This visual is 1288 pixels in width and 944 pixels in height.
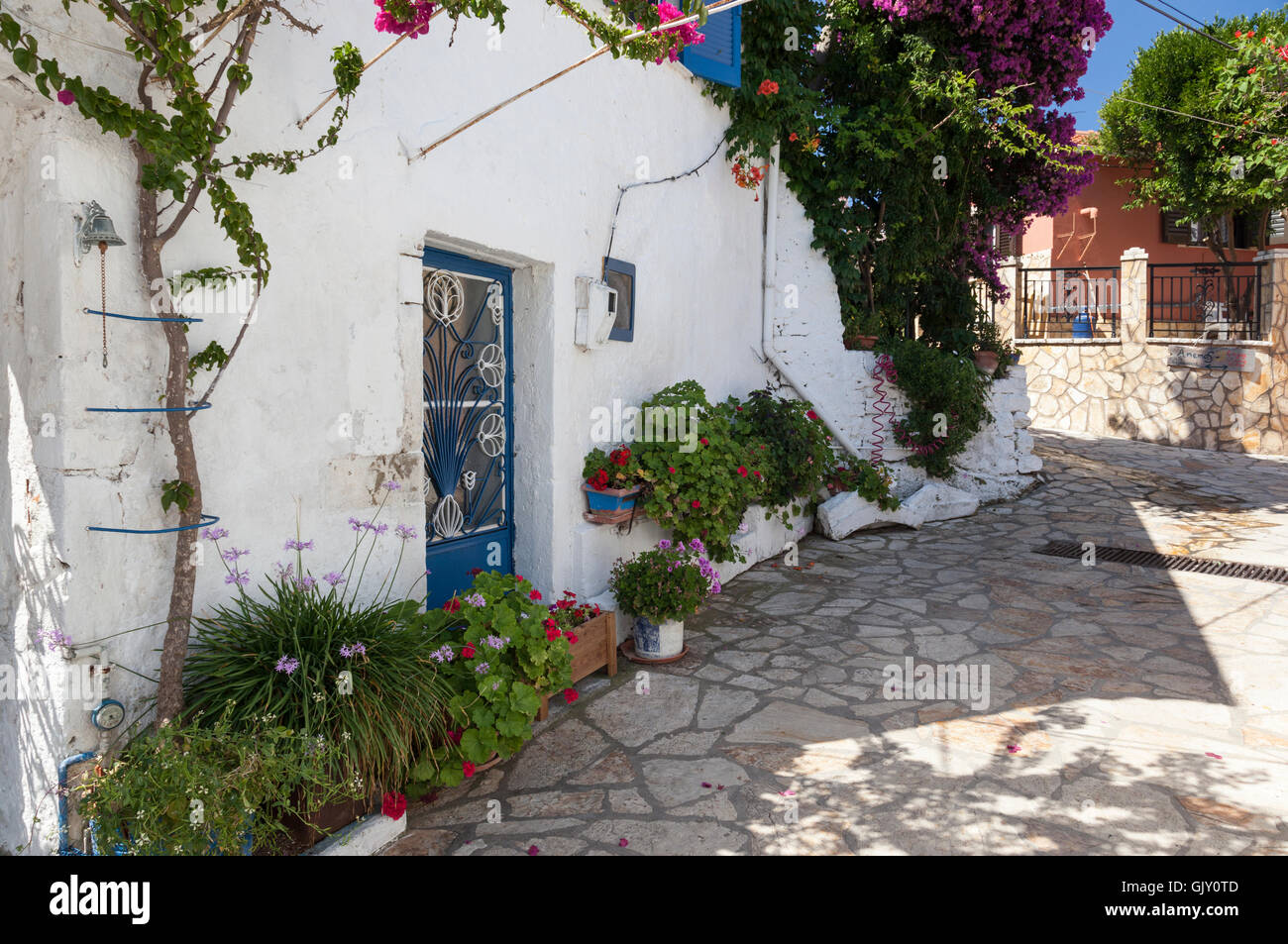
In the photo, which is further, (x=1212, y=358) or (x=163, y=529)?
(x=1212, y=358)

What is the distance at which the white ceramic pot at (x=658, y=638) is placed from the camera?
4.83 m

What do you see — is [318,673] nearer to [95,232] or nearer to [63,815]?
[63,815]

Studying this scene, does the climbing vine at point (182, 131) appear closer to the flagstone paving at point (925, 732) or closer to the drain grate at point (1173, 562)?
the flagstone paving at point (925, 732)

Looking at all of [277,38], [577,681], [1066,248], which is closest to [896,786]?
[577,681]

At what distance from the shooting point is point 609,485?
16.7 feet

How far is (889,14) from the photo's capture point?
8492mm

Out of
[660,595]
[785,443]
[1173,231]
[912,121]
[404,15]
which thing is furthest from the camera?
[1173,231]

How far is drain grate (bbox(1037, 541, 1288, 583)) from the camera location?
6.47 metres

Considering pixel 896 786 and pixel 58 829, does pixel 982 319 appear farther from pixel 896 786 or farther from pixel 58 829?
pixel 58 829

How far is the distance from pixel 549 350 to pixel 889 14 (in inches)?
243

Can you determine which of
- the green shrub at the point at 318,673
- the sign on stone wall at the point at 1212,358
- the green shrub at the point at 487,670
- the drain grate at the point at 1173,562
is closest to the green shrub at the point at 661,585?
the green shrub at the point at 487,670

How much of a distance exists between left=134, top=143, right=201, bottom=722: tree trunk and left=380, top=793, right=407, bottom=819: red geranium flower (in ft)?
2.47

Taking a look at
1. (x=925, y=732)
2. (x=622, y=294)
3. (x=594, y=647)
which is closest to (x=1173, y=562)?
(x=925, y=732)

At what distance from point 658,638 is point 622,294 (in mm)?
2171
